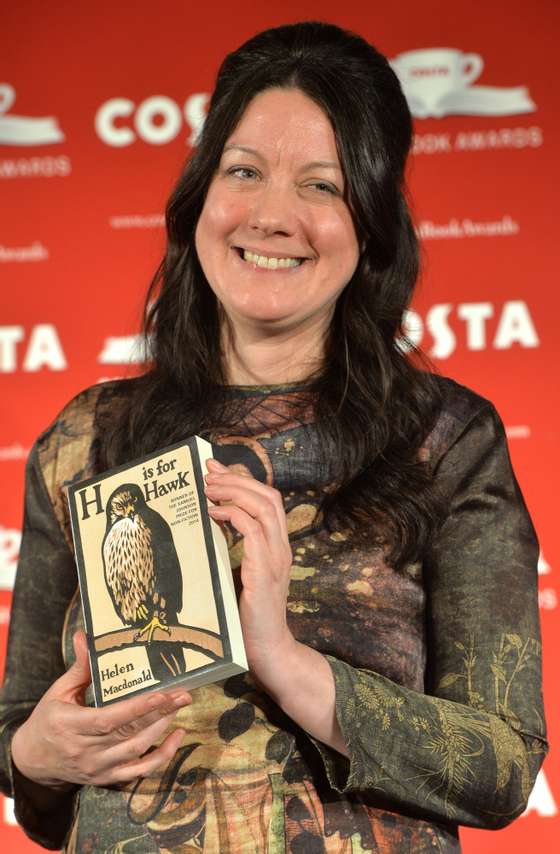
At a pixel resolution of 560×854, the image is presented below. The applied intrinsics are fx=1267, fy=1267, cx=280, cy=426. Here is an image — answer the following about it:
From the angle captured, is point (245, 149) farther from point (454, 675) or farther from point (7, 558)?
point (7, 558)

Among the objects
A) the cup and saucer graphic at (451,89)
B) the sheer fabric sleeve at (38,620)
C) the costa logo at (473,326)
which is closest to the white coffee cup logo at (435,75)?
the cup and saucer graphic at (451,89)

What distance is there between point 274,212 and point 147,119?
1.36 m

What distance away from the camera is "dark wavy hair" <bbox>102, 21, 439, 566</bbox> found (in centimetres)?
122

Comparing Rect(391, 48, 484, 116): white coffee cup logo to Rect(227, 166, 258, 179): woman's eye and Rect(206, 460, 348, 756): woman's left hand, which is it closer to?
Rect(227, 166, 258, 179): woman's eye

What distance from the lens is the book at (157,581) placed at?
97 cm

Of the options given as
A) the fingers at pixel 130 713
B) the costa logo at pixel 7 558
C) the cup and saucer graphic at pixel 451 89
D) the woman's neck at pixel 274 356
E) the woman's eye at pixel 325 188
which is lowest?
the costa logo at pixel 7 558

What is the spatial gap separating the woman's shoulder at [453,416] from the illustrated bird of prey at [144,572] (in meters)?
0.34

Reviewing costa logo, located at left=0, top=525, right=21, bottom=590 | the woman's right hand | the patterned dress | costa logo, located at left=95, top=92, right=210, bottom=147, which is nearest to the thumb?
the woman's right hand

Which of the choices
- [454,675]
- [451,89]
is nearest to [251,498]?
[454,675]

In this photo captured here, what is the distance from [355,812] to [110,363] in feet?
4.89

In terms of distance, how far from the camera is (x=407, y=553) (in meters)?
1.17

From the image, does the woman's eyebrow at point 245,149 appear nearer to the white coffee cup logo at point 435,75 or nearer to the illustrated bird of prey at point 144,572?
the illustrated bird of prey at point 144,572

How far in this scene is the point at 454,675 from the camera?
114 centimetres

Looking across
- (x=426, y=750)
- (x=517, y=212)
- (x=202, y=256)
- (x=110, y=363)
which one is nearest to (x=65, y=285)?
(x=110, y=363)
